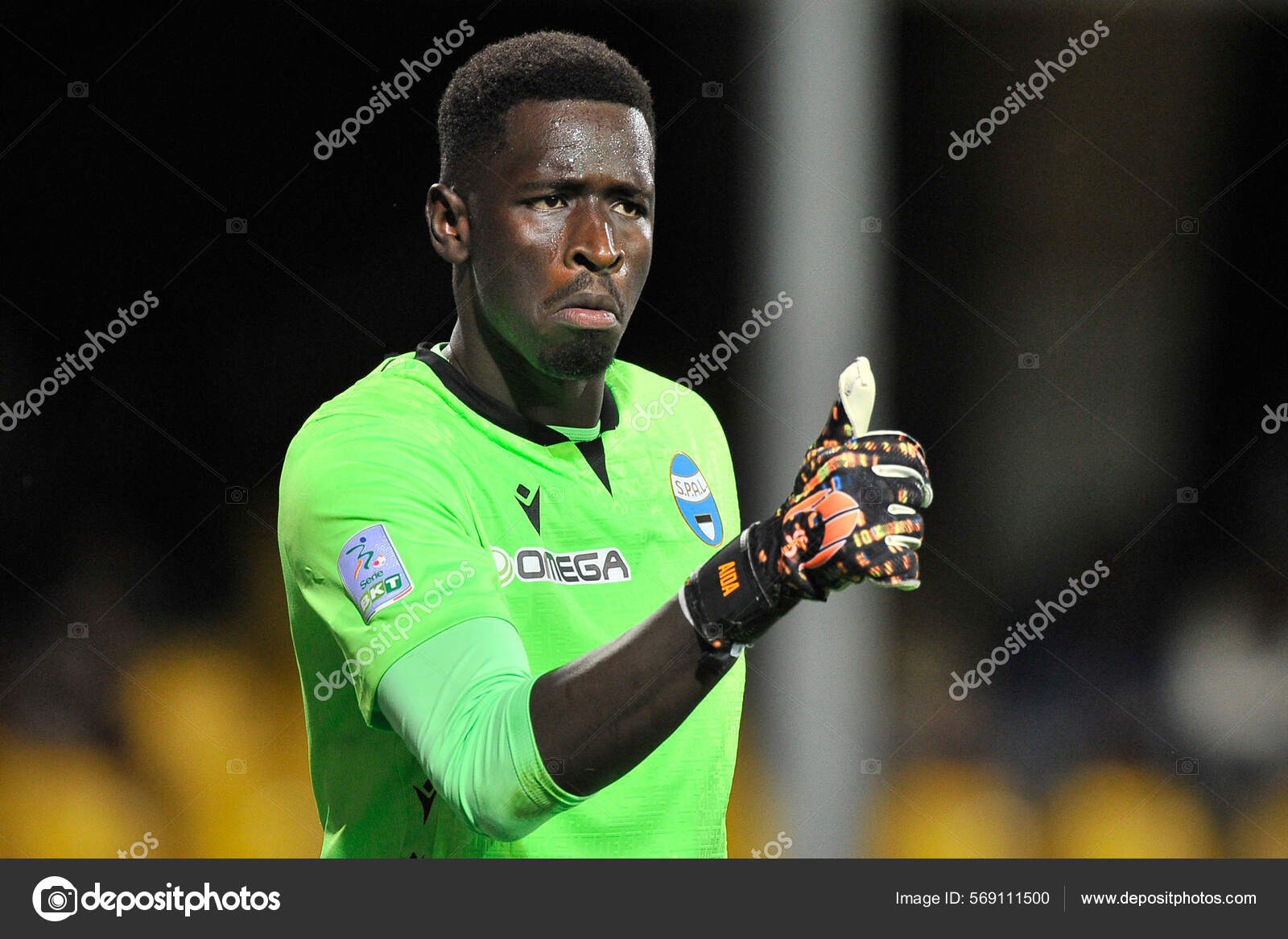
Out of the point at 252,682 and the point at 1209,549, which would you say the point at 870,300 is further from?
the point at 252,682

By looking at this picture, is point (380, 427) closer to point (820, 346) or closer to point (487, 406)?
point (487, 406)

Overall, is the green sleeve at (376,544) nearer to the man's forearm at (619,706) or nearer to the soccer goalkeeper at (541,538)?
the soccer goalkeeper at (541,538)

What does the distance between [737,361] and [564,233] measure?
2.58 meters

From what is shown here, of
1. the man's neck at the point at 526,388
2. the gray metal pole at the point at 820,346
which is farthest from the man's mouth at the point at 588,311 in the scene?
the gray metal pole at the point at 820,346

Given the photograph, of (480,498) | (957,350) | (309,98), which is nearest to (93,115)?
(309,98)

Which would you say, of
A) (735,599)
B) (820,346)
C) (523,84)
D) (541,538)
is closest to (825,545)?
(735,599)

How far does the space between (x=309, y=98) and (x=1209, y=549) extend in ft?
11.3

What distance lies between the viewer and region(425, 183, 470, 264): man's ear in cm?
212

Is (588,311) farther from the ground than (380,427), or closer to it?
farther from the ground

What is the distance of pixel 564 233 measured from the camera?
200cm

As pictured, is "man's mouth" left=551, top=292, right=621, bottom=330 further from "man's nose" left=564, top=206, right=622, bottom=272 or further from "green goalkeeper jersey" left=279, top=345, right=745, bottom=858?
"green goalkeeper jersey" left=279, top=345, right=745, bottom=858

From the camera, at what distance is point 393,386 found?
1991 millimetres

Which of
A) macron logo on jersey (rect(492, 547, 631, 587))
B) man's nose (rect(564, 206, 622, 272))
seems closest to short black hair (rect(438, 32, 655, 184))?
man's nose (rect(564, 206, 622, 272))

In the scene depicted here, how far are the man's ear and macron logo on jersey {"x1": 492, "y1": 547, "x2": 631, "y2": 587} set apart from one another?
0.49 meters
